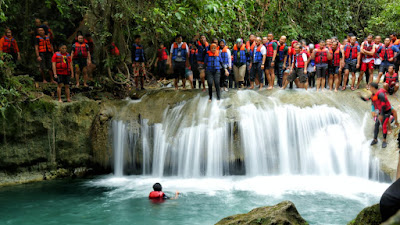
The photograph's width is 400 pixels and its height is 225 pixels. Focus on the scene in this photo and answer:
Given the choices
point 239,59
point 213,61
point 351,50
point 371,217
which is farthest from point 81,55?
point 371,217

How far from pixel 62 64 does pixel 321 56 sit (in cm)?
740

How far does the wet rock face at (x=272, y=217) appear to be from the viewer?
15.7 feet

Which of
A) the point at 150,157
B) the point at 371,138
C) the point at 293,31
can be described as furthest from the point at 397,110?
the point at 150,157

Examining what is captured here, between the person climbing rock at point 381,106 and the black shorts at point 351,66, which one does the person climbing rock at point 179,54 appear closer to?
the black shorts at point 351,66

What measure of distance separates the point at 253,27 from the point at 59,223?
1174 cm


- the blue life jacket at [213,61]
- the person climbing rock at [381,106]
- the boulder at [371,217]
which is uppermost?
the blue life jacket at [213,61]

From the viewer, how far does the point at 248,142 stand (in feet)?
34.1

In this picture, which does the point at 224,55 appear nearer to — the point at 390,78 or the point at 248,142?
the point at 248,142

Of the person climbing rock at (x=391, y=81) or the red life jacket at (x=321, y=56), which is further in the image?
the red life jacket at (x=321, y=56)

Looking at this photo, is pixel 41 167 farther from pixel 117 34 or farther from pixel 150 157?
pixel 117 34

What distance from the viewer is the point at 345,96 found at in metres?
11.4

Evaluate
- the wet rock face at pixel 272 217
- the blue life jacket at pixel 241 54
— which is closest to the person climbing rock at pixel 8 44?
the blue life jacket at pixel 241 54

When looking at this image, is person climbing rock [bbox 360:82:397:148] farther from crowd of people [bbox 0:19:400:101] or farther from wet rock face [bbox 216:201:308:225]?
wet rock face [bbox 216:201:308:225]

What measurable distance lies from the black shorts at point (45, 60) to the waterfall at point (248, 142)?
3.21 meters
